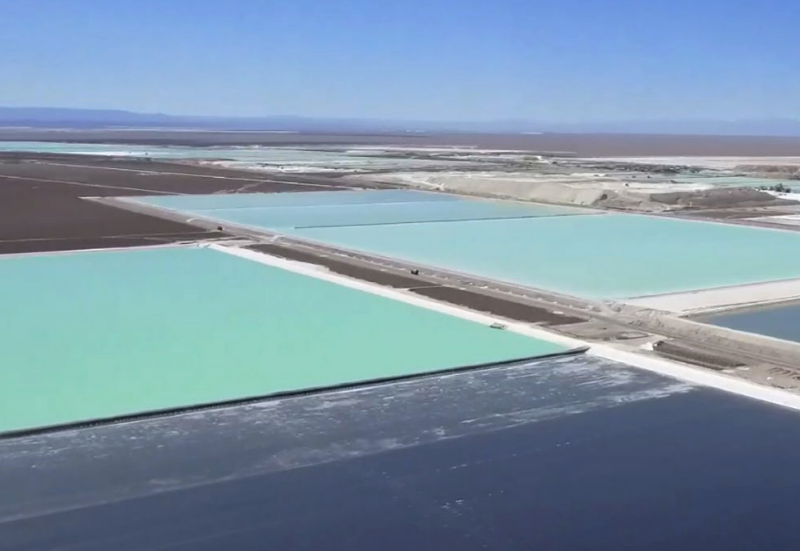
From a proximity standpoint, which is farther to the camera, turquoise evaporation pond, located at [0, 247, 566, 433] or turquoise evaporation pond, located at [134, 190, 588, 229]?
turquoise evaporation pond, located at [134, 190, 588, 229]

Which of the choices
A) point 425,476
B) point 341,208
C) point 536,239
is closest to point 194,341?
point 425,476

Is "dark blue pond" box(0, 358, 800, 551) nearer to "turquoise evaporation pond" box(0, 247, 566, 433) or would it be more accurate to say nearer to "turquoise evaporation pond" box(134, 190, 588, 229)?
"turquoise evaporation pond" box(0, 247, 566, 433)

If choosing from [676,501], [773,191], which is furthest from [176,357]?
[773,191]

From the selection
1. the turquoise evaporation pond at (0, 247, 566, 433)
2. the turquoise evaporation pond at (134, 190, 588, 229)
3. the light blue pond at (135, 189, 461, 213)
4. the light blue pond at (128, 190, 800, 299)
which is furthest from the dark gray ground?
the turquoise evaporation pond at (0, 247, 566, 433)

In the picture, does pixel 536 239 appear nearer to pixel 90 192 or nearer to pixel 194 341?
pixel 194 341

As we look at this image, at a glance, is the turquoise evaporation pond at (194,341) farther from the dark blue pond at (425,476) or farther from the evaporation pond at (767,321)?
the evaporation pond at (767,321)

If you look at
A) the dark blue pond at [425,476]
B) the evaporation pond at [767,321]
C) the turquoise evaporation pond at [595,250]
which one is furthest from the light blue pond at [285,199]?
the dark blue pond at [425,476]

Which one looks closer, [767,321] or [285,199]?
[767,321]
